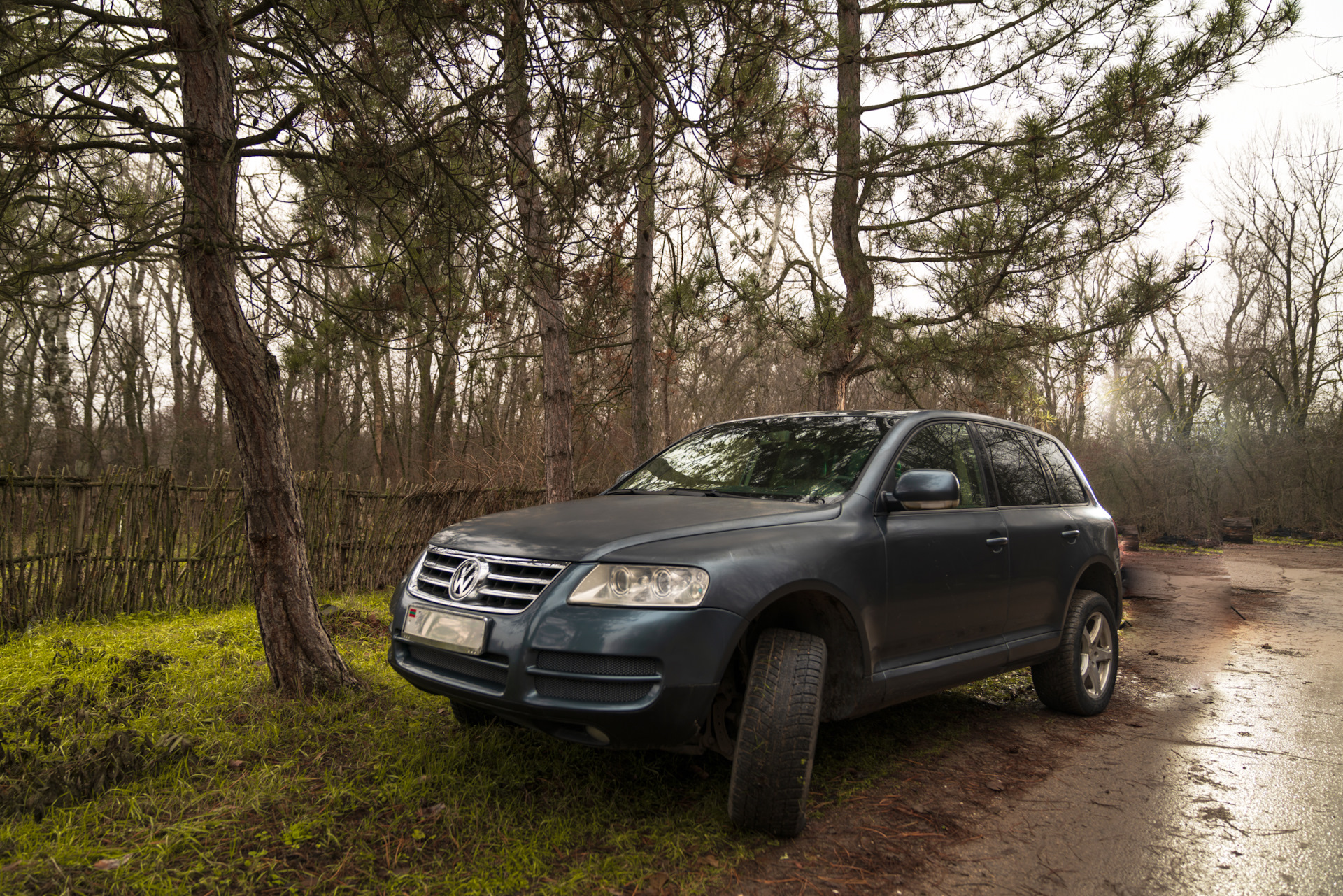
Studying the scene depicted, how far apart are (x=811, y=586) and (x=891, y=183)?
6.50m

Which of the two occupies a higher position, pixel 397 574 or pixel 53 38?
pixel 53 38

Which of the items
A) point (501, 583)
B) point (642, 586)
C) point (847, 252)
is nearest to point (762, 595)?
point (642, 586)

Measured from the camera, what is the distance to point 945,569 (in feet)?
11.8

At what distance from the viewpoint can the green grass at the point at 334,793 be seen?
2.46 meters

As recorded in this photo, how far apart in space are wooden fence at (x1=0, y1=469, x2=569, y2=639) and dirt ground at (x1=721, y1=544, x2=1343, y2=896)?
524 centimetres

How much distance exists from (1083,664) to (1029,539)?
1021mm

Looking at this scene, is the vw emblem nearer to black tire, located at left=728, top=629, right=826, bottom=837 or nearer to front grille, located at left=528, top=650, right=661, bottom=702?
front grille, located at left=528, top=650, right=661, bottom=702

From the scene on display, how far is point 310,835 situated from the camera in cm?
266

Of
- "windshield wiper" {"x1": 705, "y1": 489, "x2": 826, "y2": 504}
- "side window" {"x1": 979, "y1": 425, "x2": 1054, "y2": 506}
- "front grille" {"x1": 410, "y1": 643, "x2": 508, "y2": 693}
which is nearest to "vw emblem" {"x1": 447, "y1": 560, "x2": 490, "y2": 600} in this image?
"front grille" {"x1": 410, "y1": 643, "x2": 508, "y2": 693}

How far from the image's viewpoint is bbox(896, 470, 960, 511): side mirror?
3273mm

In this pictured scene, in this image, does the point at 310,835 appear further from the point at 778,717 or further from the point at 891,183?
the point at 891,183

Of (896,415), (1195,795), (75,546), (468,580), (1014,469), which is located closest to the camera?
(468,580)

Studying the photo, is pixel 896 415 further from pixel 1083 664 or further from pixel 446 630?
pixel 446 630

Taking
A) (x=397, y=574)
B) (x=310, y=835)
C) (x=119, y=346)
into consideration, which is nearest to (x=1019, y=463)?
(x=310, y=835)
